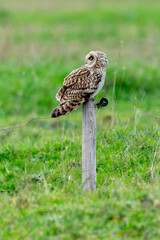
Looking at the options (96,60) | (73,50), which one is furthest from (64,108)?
(73,50)

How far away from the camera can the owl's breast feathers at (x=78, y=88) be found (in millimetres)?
5464

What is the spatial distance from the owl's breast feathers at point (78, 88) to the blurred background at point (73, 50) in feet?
4.00

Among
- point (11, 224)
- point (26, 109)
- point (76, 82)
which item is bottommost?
point (26, 109)

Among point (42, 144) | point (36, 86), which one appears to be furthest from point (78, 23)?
point (42, 144)

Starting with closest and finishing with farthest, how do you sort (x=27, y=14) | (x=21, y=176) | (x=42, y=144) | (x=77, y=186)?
(x=77, y=186), (x=21, y=176), (x=42, y=144), (x=27, y=14)

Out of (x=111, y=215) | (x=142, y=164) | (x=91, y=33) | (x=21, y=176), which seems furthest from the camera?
(x=91, y=33)

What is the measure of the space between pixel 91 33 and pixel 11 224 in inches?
742

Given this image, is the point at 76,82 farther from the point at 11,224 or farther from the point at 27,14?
the point at 27,14

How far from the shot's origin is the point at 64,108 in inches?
213

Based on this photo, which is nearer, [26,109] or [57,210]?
[57,210]

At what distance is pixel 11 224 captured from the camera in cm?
460

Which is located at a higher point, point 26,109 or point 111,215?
point 111,215

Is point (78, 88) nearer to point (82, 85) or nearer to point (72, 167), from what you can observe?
point (82, 85)

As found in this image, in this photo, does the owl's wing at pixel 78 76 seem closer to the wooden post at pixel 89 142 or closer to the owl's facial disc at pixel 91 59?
the owl's facial disc at pixel 91 59
